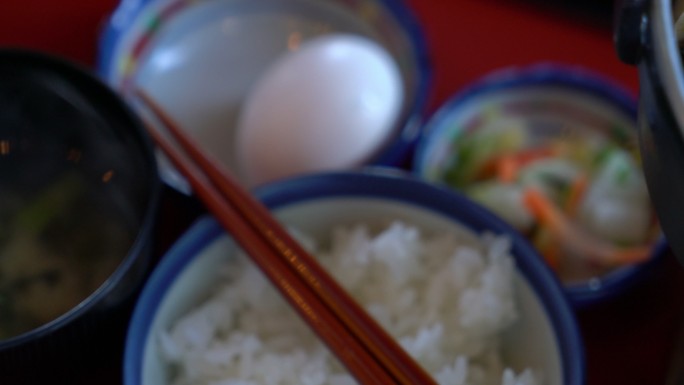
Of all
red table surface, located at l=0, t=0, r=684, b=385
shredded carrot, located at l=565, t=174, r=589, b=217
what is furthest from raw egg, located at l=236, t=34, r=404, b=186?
shredded carrot, located at l=565, t=174, r=589, b=217

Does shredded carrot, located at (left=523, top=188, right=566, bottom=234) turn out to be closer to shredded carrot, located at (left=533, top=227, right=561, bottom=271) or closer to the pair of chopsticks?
shredded carrot, located at (left=533, top=227, right=561, bottom=271)

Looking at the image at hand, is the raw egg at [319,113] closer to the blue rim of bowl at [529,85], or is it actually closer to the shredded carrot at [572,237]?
the blue rim of bowl at [529,85]

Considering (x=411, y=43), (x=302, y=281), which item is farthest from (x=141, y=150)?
(x=411, y=43)

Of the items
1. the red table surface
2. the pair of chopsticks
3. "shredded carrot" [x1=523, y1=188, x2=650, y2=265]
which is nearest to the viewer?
the pair of chopsticks

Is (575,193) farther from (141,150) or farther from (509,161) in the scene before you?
(141,150)

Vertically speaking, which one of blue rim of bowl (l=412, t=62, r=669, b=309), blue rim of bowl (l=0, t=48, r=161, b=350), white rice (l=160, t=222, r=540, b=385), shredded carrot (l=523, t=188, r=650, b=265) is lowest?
shredded carrot (l=523, t=188, r=650, b=265)

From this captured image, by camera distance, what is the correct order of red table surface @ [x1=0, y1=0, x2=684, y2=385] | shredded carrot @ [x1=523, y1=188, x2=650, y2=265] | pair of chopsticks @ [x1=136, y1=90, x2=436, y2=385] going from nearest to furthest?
1. pair of chopsticks @ [x1=136, y1=90, x2=436, y2=385]
2. shredded carrot @ [x1=523, y1=188, x2=650, y2=265]
3. red table surface @ [x1=0, y1=0, x2=684, y2=385]

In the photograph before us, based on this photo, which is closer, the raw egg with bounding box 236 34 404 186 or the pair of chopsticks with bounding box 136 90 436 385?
the pair of chopsticks with bounding box 136 90 436 385

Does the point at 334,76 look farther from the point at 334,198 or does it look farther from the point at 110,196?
the point at 110,196
